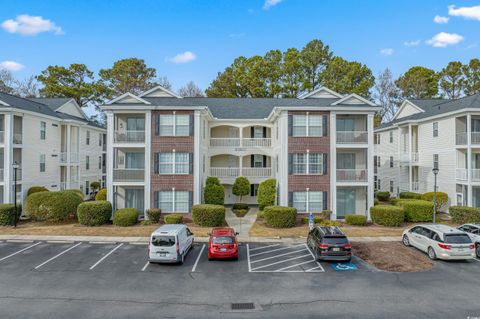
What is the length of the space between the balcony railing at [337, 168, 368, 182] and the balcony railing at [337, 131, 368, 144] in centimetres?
240

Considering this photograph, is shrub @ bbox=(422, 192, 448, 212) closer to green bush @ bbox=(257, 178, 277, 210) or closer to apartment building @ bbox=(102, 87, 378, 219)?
apartment building @ bbox=(102, 87, 378, 219)

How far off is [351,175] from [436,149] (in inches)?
443

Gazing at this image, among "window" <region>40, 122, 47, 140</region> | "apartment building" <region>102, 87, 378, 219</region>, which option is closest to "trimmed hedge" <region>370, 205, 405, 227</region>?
"apartment building" <region>102, 87, 378, 219</region>

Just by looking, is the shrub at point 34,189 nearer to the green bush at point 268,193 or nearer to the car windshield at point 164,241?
the car windshield at point 164,241

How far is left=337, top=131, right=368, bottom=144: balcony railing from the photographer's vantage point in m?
25.8

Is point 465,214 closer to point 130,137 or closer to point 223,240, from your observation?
point 223,240

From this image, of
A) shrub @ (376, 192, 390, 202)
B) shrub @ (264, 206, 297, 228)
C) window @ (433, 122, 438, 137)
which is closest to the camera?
shrub @ (264, 206, 297, 228)

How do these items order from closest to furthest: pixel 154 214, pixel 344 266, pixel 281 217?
pixel 344 266, pixel 281 217, pixel 154 214

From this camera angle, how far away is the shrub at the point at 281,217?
2317 centimetres

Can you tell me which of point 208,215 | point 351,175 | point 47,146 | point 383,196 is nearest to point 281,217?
point 208,215

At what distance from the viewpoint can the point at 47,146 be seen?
31.0 meters

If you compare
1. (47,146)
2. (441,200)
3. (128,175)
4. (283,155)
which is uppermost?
(47,146)

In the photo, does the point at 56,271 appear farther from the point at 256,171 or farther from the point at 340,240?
the point at 256,171

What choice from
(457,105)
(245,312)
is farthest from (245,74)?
(245,312)
